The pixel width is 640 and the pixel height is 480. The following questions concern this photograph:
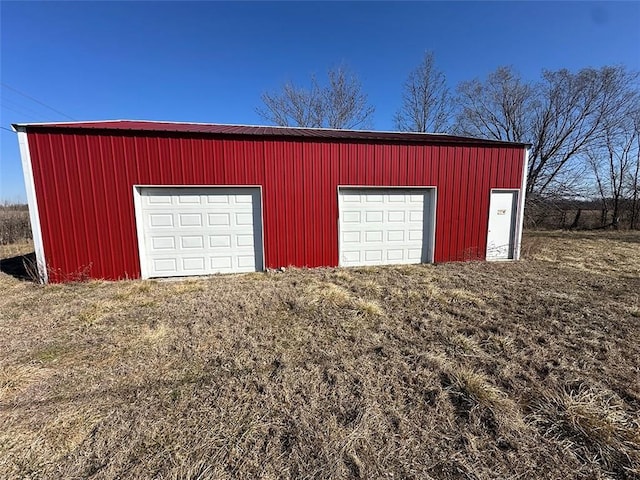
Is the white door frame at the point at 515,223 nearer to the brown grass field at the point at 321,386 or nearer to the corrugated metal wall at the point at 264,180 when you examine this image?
the corrugated metal wall at the point at 264,180

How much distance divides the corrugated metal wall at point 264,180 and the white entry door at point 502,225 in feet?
0.78

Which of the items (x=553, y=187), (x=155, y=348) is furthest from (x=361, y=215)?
(x=553, y=187)

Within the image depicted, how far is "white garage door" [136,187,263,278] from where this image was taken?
5984 mm

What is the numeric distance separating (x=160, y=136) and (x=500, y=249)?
845 centimetres

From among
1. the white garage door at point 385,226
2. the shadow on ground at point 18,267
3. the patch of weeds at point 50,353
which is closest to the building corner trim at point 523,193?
the white garage door at point 385,226

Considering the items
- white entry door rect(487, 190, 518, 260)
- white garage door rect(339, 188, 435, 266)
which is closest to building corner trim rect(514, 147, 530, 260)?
white entry door rect(487, 190, 518, 260)

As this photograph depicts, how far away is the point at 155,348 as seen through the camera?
125 inches

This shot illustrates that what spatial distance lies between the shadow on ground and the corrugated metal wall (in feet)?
2.71

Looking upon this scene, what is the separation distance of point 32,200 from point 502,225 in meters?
10.3

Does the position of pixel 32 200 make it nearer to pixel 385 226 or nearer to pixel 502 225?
pixel 385 226

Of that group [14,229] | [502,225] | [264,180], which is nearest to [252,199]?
[264,180]

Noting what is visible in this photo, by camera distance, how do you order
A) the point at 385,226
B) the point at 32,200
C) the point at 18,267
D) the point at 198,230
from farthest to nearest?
the point at 385,226 < the point at 18,267 < the point at 198,230 < the point at 32,200

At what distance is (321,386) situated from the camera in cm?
251

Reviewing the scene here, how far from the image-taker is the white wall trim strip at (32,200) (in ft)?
17.2
